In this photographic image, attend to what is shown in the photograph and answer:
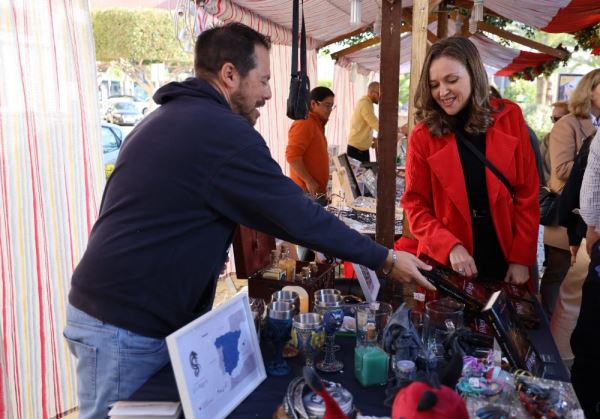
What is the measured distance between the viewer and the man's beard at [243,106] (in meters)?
1.54

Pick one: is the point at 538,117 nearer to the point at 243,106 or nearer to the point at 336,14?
the point at 336,14

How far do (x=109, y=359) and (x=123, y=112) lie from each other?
60.0 ft

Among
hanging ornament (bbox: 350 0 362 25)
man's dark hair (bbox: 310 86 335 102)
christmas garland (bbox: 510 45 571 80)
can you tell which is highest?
christmas garland (bbox: 510 45 571 80)

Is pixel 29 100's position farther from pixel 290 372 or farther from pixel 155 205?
pixel 290 372

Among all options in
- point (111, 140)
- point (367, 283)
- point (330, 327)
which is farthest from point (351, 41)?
point (330, 327)

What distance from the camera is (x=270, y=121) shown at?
245 inches

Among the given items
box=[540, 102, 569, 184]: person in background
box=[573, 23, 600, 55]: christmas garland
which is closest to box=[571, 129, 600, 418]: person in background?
box=[540, 102, 569, 184]: person in background

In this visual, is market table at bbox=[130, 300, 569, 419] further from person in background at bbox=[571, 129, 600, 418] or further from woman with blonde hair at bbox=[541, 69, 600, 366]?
woman with blonde hair at bbox=[541, 69, 600, 366]

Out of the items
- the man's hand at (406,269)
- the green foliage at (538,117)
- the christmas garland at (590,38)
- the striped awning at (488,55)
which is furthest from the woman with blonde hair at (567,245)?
the green foliage at (538,117)

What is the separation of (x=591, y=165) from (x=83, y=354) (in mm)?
2047

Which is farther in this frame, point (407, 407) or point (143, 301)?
point (143, 301)

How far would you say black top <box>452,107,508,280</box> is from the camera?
6.64 feet

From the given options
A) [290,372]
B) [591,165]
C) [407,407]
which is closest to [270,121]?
[591,165]

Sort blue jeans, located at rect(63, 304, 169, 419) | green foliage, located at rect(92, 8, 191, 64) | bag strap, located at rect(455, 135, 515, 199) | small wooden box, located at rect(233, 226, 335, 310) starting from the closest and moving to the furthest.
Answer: blue jeans, located at rect(63, 304, 169, 419) → bag strap, located at rect(455, 135, 515, 199) → small wooden box, located at rect(233, 226, 335, 310) → green foliage, located at rect(92, 8, 191, 64)
